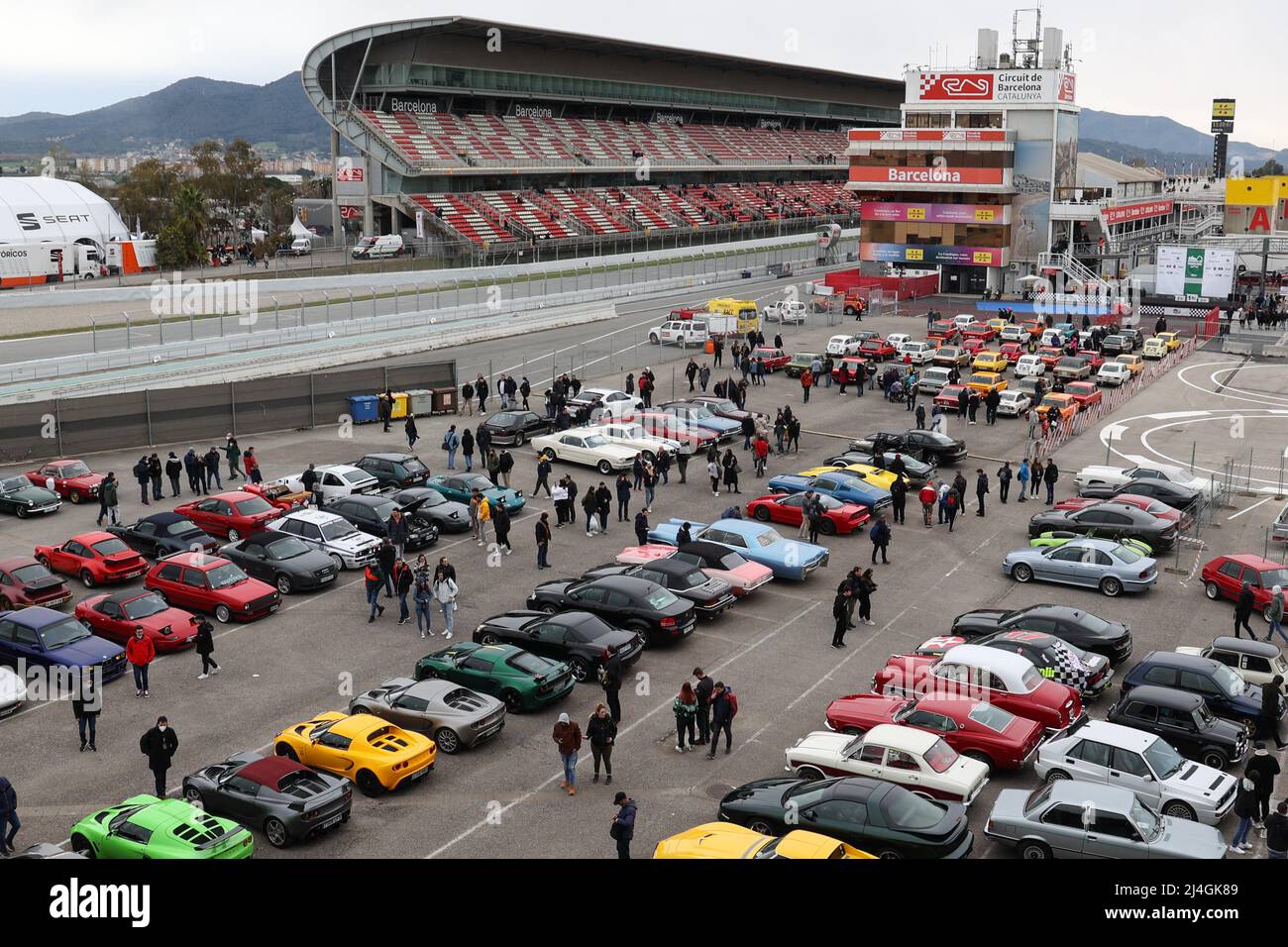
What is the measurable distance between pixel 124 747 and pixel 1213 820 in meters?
15.4

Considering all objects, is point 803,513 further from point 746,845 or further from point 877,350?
point 877,350

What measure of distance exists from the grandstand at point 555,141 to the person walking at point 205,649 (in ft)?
163

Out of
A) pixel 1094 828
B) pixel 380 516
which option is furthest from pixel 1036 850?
pixel 380 516

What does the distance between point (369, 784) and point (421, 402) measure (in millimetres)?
27732

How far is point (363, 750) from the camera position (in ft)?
54.5

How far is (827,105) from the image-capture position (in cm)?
13700

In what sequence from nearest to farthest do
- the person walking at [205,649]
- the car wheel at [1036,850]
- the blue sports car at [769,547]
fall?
1. the car wheel at [1036,850]
2. the person walking at [205,649]
3. the blue sports car at [769,547]

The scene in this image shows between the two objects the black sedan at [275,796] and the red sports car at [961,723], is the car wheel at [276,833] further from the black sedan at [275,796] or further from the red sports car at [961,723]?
the red sports car at [961,723]

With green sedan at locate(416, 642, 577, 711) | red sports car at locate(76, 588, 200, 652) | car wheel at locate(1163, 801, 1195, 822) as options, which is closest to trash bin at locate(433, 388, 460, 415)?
red sports car at locate(76, 588, 200, 652)

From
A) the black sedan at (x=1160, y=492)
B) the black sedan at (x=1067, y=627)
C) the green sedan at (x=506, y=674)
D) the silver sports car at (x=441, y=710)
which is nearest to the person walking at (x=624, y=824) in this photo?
the silver sports car at (x=441, y=710)

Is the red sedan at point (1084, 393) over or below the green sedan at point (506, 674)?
over

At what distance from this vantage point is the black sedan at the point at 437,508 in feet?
95.9

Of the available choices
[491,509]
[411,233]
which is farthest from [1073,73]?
[491,509]
